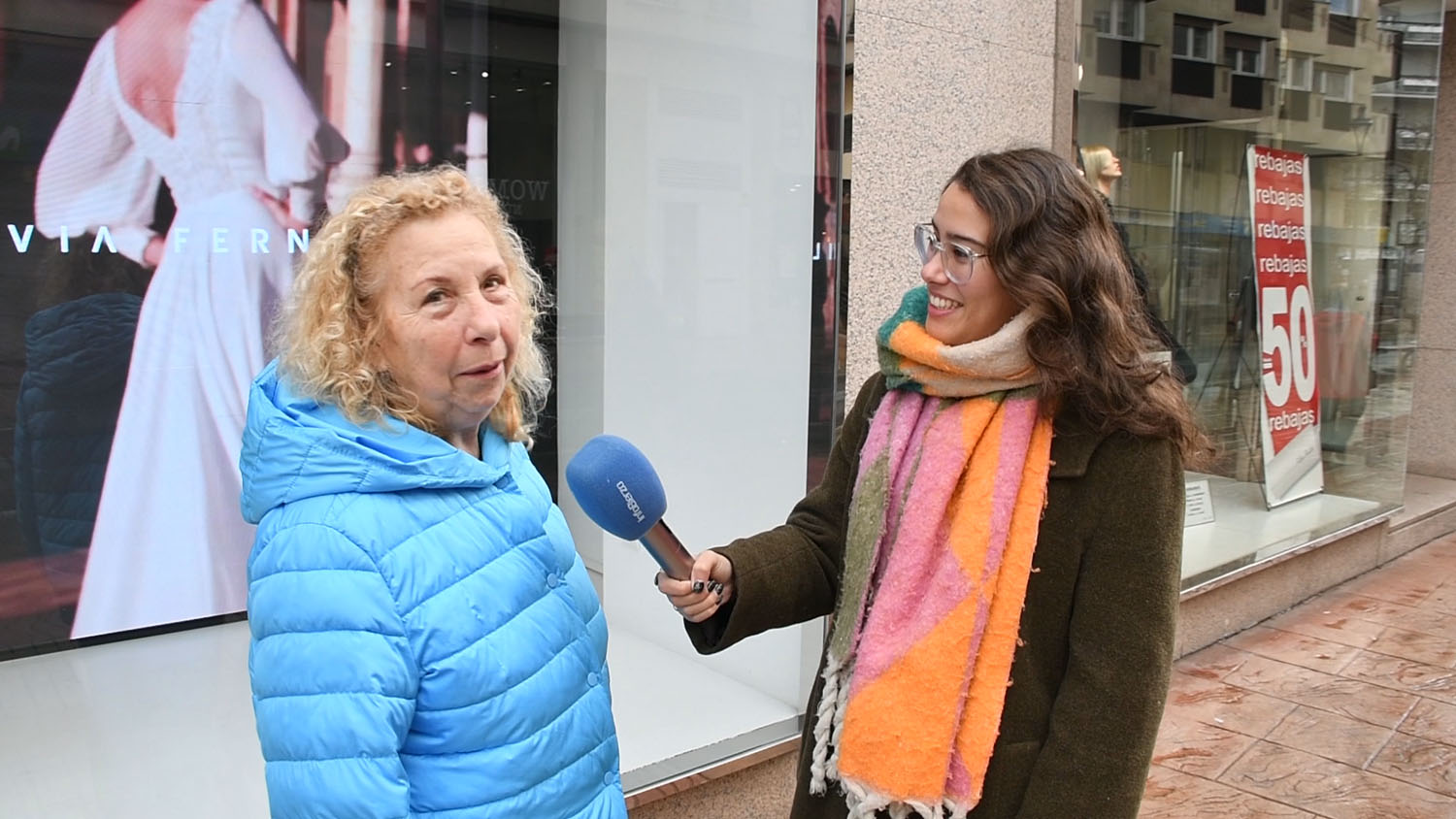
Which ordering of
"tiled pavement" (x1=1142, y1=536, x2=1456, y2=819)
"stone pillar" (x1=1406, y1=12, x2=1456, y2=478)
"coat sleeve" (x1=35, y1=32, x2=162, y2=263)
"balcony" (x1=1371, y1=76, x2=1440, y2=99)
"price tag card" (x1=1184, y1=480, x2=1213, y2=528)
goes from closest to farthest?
"coat sleeve" (x1=35, y1=32, x2=162, y2=263) < "tiled pavement" (x1=1142, y1=536, x2=1456, y2=819) < "price tag card" (x1=1184, y1=480, x2=1213, y2=528) < "balcony" (x1=1371, y1=76, x2=1440, y2=99) < "stone pillar" (x1=1406, y1=12, x2=1456, y2=478)

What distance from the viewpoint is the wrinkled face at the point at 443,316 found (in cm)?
158

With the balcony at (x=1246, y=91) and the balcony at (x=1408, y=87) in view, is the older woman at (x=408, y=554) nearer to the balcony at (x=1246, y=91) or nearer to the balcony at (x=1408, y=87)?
the balcony at (x=1246, y=91)

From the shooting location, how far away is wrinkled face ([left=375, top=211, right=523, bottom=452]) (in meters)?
1.58

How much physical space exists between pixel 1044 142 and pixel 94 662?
359 centimetres

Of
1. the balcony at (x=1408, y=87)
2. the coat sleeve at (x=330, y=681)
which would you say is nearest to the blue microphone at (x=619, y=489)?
the coat sleeve at (x=330, y=681)

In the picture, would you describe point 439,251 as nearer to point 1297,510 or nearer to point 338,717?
point 338,717

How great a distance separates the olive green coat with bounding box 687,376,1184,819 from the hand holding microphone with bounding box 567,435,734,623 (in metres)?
0.57

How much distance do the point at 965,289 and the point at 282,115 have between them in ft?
6.51

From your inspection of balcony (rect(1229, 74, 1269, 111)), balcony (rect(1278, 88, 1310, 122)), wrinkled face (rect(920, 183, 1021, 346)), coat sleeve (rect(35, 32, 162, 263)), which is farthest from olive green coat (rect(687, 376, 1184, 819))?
balcony (rect(1278, 88, 1310, 122))

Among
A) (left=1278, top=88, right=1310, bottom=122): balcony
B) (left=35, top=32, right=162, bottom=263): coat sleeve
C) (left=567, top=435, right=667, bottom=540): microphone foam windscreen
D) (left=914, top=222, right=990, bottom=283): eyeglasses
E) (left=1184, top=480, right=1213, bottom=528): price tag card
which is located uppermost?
(left=1278, top=88, right=1310, bottom=122): balcony

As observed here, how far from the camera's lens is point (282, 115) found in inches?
116

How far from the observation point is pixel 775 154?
3.67m

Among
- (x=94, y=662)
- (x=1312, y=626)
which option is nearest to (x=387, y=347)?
(x=94, y=662)

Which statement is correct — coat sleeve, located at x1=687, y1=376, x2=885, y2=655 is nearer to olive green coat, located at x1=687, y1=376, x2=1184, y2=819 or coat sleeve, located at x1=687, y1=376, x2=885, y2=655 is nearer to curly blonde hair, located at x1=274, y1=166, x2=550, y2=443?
olive green coat, located at x1=687, y1=376, x2=1184, y2=819
